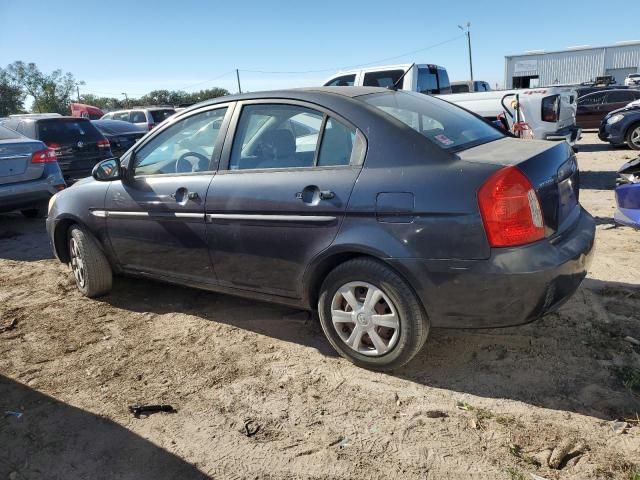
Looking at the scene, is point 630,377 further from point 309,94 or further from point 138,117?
point 138,117

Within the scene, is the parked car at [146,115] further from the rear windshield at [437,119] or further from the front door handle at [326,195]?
the front door handle at [326,195]

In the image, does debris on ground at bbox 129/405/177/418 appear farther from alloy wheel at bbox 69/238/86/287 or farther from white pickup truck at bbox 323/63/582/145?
white pickup truck at bbox 323/63/582/145

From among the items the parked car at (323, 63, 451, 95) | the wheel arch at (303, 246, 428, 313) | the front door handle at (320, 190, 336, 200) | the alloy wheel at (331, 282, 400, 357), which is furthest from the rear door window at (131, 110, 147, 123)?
the alloy wheel at (331, 282, 400, 357)

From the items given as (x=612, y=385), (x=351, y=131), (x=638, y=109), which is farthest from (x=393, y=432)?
(x=638, y=109)

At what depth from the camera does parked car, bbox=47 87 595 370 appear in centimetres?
260

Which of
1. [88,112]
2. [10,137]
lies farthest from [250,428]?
[88,112]

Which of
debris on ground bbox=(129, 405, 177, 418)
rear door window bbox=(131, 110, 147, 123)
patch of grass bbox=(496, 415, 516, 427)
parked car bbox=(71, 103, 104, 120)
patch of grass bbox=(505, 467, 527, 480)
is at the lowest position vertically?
patch of grass bbox=(505, 467, 527, 480)

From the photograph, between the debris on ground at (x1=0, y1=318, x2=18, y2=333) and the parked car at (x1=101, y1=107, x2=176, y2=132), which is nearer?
the debris on ground at (x1=0, y1=318, x2=18, y2=333)

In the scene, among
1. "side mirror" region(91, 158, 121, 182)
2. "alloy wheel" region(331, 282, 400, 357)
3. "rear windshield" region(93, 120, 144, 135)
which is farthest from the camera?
"rear windshield" region(93, 120, 144, 135)

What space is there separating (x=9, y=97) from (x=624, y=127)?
59100 millimetres

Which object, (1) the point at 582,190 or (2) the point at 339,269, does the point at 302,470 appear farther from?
(1) the point at 582,190

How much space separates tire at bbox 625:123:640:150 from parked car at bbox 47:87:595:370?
410 inches

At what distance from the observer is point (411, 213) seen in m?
2.69

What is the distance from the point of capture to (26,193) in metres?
7.00
